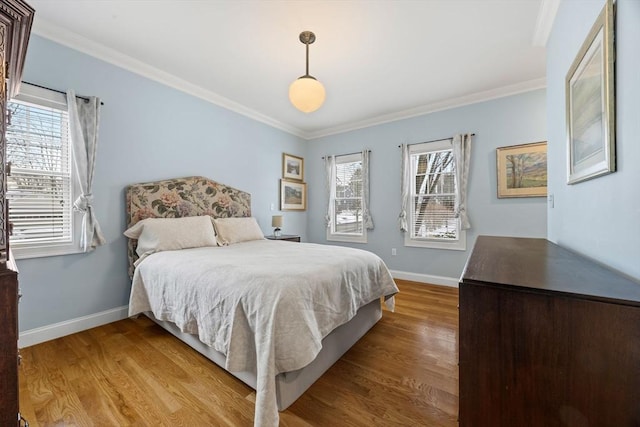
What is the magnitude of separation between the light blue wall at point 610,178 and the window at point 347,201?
2935mm

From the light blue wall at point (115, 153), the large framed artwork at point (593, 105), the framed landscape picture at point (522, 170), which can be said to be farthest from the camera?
the framed landscape picture at point (522, 170)

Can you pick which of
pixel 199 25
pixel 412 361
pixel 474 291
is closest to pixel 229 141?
pixel 199 25

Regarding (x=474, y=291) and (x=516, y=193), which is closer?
(x=474, y=291)

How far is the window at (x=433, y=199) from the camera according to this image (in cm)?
372

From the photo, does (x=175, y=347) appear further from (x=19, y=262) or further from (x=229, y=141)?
(x=229, y=141)

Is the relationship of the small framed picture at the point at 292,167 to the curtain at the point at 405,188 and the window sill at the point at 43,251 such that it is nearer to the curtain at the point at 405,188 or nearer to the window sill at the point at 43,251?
the curtain at the point at 405,188

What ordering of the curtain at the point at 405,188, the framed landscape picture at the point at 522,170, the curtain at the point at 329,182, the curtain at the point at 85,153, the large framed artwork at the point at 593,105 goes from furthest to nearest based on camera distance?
the curtain at the point at 329,182 → the curtain at the point at 405,188 → the framed landscape picture at the point at 522,170 → the curtain at the point at 85,153 → the large framed artwork at the point at 593,105

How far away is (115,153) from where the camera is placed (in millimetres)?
2621

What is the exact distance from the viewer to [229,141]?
147 inches

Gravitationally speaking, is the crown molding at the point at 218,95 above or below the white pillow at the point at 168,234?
above

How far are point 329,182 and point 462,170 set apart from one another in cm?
221

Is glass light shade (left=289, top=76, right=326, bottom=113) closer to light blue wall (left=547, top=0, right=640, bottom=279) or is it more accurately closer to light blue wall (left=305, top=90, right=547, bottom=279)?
light blue wall (left=547, top=0, right=640, bottom=279)

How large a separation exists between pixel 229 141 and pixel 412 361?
3.47 meters

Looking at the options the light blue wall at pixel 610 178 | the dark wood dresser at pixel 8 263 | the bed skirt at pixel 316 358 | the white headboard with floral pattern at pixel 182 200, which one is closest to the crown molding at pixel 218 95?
the light blue wall at pixel 610 178
